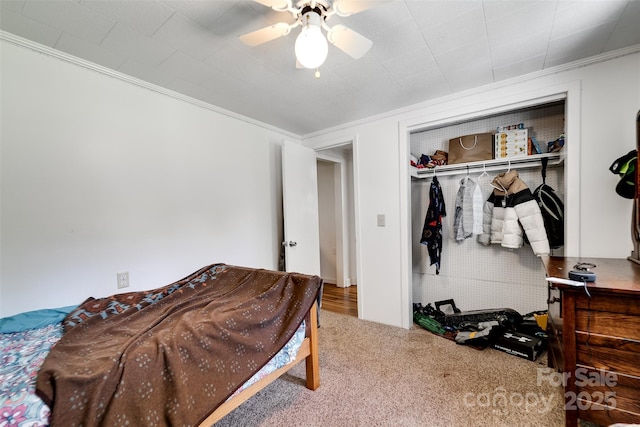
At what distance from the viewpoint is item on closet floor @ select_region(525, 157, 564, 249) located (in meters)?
2.26

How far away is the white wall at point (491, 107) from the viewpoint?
1.83m

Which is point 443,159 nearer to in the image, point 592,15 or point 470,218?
point 470,218

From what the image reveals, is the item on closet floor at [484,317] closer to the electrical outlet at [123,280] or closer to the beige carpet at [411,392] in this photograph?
the beige carpet at [411,392]

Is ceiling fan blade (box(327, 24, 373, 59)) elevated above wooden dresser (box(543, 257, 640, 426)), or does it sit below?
above

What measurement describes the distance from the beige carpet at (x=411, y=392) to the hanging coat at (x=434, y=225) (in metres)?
0.93

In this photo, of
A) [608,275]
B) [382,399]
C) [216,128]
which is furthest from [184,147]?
[608,275]

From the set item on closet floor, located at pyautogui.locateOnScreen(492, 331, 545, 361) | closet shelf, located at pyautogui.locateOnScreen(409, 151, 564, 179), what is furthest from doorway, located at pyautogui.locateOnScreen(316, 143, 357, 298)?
item on closet floor, located at pyautogui.locateOnScreen(492, 331, 545, 361)

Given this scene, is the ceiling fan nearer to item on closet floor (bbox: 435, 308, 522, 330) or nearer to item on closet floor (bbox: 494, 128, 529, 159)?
item on closet floor (bbox: 494, 128, 529, 159)

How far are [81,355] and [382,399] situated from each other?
62.8 inches

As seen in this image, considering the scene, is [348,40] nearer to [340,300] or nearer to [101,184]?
[101,184]

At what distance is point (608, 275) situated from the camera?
135 centimetres

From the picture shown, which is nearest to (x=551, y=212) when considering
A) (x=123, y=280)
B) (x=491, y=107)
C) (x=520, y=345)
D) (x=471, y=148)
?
(x=471, y=148)

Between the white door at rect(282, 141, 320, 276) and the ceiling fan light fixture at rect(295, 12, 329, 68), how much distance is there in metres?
1.71

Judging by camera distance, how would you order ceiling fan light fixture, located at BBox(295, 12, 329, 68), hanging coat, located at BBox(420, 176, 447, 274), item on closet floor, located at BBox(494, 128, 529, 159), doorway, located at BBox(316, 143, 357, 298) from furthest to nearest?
doorway, located at BBox(316, 143, 357, 298) < hanging coat, located at BBox(420, 176, 447, 274) < item on closet floor, located at BBox(494, 128, 529, 159) < ceiling fan light fixture, located at BBox(295, 12, 329, 68)
